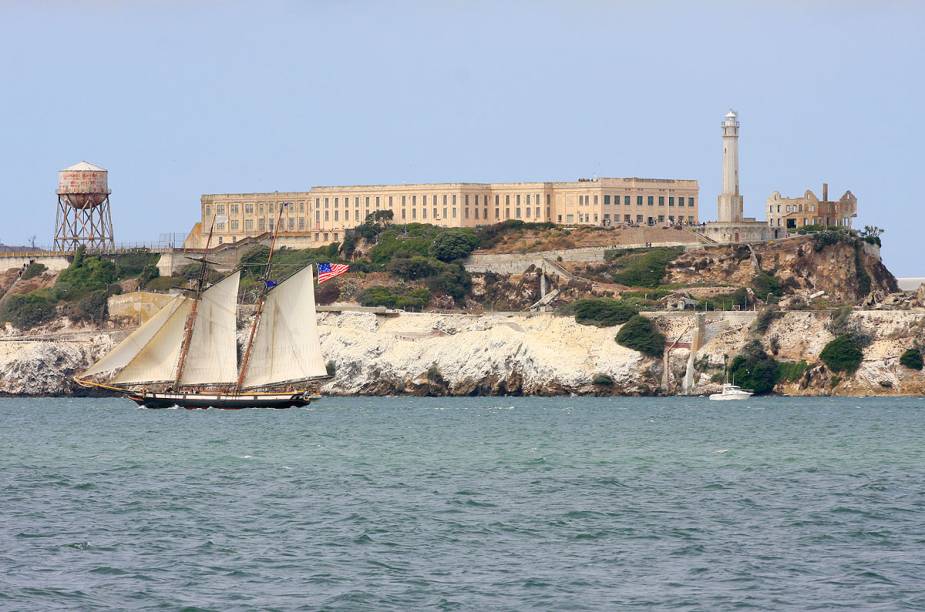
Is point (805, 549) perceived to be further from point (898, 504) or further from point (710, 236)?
point (710, 236)

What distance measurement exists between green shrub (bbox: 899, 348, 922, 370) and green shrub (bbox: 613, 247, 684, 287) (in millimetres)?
30293

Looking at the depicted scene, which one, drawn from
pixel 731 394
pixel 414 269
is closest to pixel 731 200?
pixel 414 269

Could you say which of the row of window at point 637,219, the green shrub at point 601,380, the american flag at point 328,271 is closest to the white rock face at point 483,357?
the green shrub at point 601,380

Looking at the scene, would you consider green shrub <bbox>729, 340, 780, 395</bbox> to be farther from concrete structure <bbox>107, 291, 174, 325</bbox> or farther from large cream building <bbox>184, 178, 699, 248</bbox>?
concrete structure <bbox>107, 291, 174, 325</bbox>

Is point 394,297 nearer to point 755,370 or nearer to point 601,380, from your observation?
point 601,380

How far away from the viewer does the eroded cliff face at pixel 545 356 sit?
419ft

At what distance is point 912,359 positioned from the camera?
413ft

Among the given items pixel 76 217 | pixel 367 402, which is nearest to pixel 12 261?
pixel 76 217

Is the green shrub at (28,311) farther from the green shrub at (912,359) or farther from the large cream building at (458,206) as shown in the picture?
the green shrub at (912,359)

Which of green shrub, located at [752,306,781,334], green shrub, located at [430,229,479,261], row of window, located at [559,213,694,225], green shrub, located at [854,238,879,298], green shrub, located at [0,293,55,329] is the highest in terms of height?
row of window, located at [559,213,694,225]

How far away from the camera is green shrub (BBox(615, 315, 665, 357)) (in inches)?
5157

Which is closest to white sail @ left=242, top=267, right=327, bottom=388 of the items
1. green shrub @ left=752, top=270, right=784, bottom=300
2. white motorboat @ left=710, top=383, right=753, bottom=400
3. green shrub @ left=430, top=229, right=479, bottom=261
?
white motorboat @ left=710, top=383, right=753, bottom=400

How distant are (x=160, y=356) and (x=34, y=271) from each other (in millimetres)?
70641

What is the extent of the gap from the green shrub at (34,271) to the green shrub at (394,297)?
1447 inches
